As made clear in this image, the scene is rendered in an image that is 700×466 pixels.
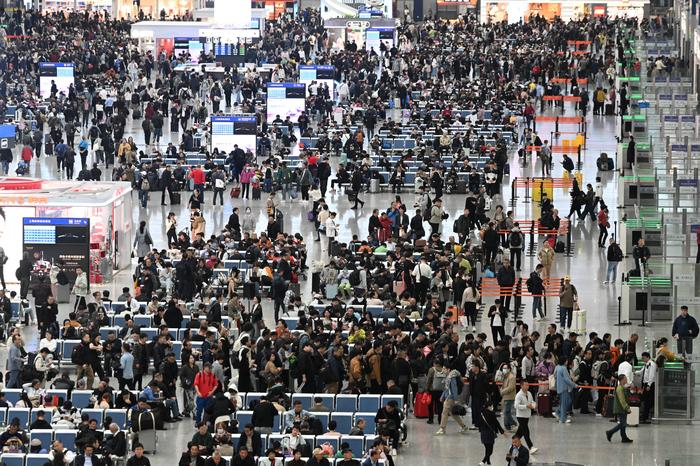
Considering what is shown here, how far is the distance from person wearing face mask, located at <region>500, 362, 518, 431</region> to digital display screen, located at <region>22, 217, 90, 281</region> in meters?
12.6

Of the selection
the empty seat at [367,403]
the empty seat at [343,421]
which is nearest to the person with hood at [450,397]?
the empty seat at [367,403]

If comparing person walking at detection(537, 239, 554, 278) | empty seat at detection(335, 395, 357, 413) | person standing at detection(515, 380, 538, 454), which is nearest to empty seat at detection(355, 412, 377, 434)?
empty seat at detection(335, 395, 357, 413)

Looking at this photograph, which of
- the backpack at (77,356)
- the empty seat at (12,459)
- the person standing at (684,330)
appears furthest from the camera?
the person standing at (684,330)

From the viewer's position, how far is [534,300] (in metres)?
38.4

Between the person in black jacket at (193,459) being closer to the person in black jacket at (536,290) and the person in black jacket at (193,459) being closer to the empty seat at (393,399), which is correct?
the empty seat at (393,399)

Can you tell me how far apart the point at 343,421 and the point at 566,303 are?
8866 millimetres

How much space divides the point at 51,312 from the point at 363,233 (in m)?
12.9

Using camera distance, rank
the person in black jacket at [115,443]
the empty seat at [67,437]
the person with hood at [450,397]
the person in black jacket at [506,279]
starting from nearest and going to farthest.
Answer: the person in black jacket at [115,443], the empty seat at [67,437], the person with hood at [450,397], the person in black jacket at [506,279]

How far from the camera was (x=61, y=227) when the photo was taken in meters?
40.9

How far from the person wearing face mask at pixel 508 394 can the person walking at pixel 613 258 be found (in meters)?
10.3

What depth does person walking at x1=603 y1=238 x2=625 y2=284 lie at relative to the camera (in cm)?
4094

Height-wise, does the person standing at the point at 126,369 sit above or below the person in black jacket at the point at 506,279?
below

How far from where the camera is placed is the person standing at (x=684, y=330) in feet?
109

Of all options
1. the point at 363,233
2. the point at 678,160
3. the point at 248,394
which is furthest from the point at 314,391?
the point at 678,160
